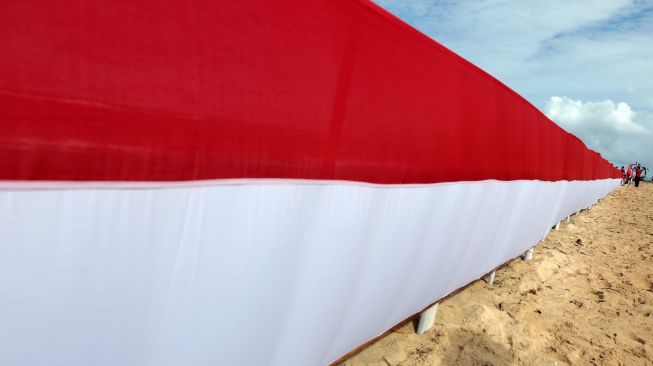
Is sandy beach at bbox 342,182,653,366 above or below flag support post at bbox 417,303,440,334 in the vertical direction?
below

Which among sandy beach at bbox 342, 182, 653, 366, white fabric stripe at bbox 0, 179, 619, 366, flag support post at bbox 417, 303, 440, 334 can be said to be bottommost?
sandy beach at bbox 342, 182, 653, 366

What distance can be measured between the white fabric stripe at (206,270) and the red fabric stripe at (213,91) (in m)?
0.07

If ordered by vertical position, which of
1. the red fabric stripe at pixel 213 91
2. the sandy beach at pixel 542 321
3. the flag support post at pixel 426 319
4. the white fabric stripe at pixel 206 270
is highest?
the red fabric stripe at pixel 213 91

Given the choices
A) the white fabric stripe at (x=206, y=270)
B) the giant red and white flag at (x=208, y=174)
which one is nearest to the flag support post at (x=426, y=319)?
the white fabric stripe at (x=206, y=270)

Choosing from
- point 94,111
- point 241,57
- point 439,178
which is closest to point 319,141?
point 241,57

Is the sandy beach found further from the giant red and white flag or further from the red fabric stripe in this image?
the red fabric stripe

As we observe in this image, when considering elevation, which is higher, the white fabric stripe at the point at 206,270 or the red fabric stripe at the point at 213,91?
the red fabric stripe at the point at 213,91

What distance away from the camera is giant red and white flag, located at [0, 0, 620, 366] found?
0.56m

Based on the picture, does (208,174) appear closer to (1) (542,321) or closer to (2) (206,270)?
(2) (206,270)

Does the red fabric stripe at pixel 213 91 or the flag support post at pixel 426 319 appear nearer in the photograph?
the red fabric stripe at pixel 213 91

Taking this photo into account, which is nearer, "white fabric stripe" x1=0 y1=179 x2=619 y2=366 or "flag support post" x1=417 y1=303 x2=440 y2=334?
"white fabric stripe" x1=0 y1=179 x2=619 y2=366

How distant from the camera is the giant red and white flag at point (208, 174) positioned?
562mm

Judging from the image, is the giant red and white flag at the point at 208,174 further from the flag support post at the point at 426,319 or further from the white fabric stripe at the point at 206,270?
the flag support post at the point at 426,319

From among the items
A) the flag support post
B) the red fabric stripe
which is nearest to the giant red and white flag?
the red fabric stripe
